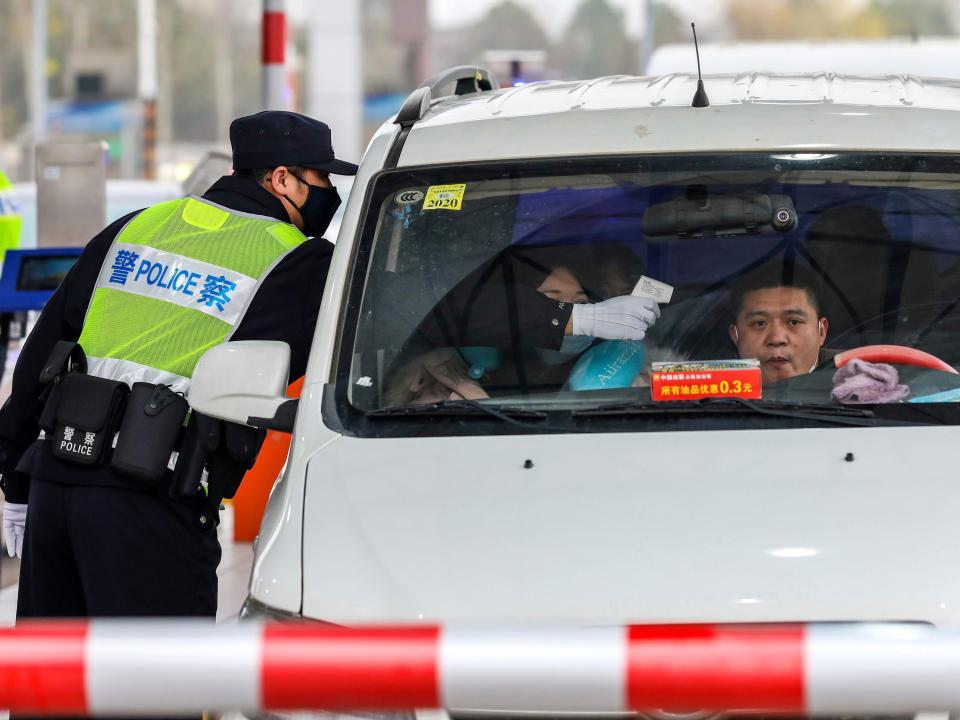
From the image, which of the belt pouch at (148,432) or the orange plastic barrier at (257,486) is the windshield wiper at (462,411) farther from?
the orange plastic barrier at (257,486)

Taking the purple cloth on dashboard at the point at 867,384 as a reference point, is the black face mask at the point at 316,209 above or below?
above

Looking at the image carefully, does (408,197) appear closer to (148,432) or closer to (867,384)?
(148,432)

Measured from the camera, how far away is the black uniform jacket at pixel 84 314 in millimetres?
4277

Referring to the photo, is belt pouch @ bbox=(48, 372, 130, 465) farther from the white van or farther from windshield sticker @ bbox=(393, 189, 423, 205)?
windshield sticker @ bbox=(393, 189, 423, 205)

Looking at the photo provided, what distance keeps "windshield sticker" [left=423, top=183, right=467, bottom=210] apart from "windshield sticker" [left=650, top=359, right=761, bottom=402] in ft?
2.31

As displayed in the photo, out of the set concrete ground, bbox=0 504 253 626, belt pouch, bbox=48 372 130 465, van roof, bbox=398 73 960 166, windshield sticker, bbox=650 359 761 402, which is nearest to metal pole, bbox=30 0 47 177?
concrete ground, bbox=0 504 253 626

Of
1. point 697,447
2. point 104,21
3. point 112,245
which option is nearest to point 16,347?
point 112,245

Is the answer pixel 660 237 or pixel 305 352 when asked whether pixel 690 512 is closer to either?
pixel 660 237

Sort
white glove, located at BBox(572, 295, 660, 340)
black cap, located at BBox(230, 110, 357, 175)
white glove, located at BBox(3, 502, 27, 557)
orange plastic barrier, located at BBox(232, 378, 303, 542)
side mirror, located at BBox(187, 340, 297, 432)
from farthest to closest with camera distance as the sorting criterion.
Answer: orange plastic barrier, located at BBox(232, 378, 303, 542) → white glove, located at BBox(3, 502, 27, 557) → black cap, located at BBox(230, 110, 357, 175) → white glove, located at BBox(572, 295, 660, 340) → side mirror, located at BBox(187, 340, 297, 432)

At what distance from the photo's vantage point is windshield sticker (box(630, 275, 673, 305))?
402 centimetres

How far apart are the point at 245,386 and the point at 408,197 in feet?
2.22

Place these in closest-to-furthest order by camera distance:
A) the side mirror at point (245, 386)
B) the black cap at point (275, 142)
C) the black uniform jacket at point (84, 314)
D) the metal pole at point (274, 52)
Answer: the side mirror at point (245, 386) → the black uniform jacket at point (84, 314) → the black cap at point (275, 142) → the metal pole at point (274, 52)

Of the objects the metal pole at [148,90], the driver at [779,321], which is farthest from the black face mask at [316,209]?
the metal pole at [148,90]

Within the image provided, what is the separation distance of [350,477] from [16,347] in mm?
4925
